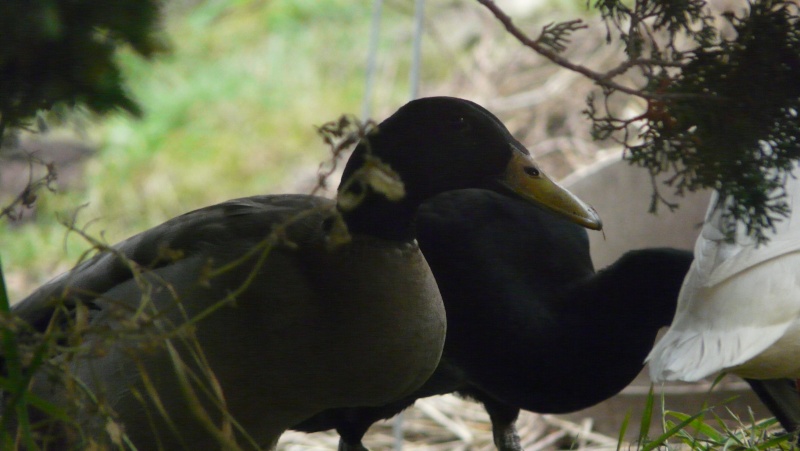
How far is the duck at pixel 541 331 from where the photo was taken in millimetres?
1952

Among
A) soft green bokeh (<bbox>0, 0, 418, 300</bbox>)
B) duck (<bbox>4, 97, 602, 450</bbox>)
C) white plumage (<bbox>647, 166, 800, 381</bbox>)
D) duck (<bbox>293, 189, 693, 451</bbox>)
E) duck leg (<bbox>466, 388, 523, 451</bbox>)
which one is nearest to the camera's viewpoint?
duck (<bbox>4, 97, 602, 450</bbox>)

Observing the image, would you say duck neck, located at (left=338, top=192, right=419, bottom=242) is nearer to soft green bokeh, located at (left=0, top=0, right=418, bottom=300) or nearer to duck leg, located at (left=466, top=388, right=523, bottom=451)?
duck leg, located at (left=466, top=388, right=523, bottom=451)

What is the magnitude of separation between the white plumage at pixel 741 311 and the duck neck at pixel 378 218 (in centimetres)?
48

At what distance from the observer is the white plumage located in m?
1.56

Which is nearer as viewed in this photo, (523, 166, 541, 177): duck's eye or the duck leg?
(523, 166, 541, 177): duck's eye

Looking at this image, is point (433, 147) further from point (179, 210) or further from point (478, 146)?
point (179, 210)

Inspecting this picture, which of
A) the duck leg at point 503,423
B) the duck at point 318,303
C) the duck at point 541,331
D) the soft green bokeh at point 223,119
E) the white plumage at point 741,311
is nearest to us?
the duck at point 318,303

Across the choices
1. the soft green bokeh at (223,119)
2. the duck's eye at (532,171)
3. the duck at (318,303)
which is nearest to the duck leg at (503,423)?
the duck at (318,303)

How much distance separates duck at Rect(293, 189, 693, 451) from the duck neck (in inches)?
21.1

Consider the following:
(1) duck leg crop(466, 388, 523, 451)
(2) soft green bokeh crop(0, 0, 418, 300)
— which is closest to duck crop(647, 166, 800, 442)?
(1) duck leg crop(466, 388, 523, 451)

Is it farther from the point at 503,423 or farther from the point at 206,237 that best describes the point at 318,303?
the point at 503,423

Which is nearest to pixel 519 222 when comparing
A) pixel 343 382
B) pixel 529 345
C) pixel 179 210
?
pixel 529 345

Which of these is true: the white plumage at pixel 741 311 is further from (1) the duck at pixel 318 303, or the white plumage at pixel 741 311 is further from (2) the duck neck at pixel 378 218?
(2) the duck neck at pixel 378 218

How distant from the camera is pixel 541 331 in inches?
77.6
